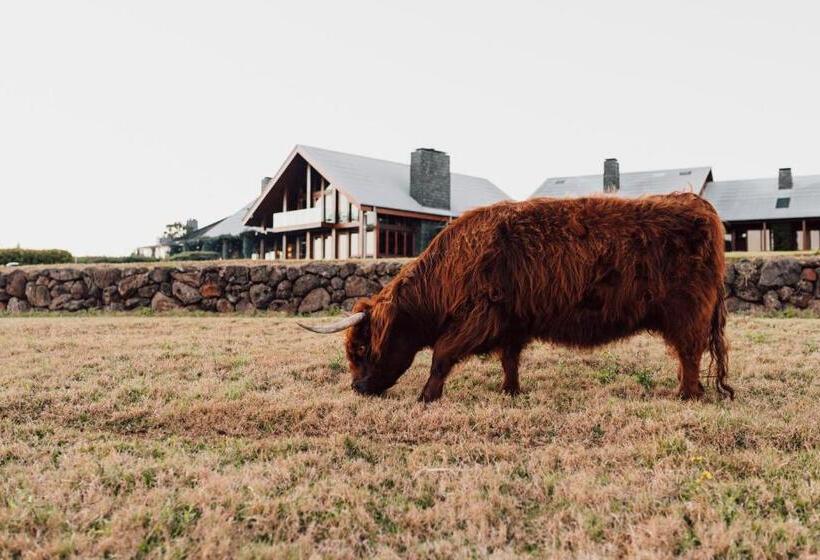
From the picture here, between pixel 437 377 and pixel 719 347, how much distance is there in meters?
2.30

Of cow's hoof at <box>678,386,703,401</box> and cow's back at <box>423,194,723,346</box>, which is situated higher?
cow's back at <box>423,194,723,346</box>

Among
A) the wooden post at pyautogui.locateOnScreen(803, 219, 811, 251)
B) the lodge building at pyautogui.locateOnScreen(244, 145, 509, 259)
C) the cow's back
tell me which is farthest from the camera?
the wooden post at pyautogui.locateOnScreen(803, 219, 811, 251)

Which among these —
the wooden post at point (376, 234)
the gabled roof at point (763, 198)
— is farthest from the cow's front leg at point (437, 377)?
the gabled roof at point (763, 198)

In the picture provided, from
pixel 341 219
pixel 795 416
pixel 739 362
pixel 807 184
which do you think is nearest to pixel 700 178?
pixel 807 184

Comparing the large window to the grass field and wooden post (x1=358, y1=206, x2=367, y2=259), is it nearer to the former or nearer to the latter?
wooden post (x1=358, y1=206, x2=367, y2=259)

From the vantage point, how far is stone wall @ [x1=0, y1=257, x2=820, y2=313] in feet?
39.1

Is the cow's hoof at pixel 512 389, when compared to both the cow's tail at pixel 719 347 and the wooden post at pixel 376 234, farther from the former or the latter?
the wooden post at pixel 376 234

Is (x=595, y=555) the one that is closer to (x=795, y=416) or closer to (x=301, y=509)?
(x=301, y=509)

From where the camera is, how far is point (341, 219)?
27859 mm

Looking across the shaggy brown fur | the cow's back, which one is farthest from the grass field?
the cow's back

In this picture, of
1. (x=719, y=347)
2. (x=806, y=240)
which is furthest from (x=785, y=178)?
(x=719, y=347)

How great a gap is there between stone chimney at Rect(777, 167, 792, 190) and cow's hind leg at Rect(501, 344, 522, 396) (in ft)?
107

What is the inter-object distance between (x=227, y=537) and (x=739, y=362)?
5.69 m

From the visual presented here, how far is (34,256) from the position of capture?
21188mm
